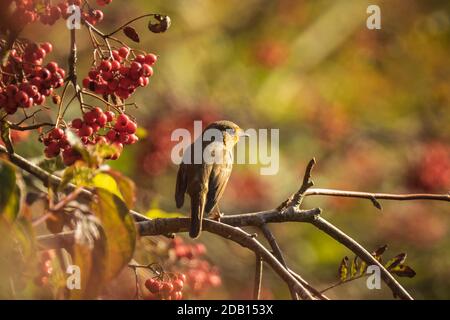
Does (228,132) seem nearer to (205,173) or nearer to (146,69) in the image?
(205,173)

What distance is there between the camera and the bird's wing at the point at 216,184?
3583 mm

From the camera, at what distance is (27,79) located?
2418mm

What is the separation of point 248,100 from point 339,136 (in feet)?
3.30

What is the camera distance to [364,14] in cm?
909

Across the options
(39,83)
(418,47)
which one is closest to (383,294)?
(418,47)

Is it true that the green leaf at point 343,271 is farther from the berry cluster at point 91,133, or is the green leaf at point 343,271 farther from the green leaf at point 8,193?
the green leaf at point 8,193

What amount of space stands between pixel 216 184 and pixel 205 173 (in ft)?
0.26

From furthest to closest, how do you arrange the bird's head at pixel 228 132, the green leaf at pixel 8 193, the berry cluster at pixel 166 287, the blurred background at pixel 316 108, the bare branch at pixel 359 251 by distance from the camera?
the blurred background at pixel 316 108
the bird's head at pixel 228 132
the berry cluster at pixel 166 287
the bare branch at pixel 359 251
the green leaf at pixel 8 193

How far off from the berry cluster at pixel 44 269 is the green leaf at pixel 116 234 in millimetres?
929

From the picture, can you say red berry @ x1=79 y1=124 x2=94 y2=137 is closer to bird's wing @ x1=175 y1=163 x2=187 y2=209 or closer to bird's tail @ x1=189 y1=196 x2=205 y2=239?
bird's tail @ x1=189 y1=196 x2=205 y2=239

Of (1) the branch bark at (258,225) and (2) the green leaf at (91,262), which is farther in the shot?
(1) the branch bark at (258,225)

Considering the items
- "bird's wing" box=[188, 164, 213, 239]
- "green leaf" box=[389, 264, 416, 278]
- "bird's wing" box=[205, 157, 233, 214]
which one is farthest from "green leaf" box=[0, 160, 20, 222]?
"bird's wing" box=[205, 157, 233, 214]

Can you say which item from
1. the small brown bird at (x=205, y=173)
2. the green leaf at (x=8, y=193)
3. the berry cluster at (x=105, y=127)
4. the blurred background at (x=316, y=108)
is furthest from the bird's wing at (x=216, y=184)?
the green leaf at (x=8, y=193)

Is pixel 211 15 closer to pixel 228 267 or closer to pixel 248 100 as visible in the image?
pixel 248 100
